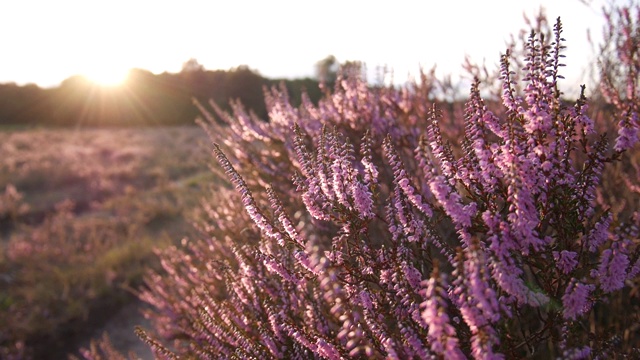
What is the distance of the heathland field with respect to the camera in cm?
638

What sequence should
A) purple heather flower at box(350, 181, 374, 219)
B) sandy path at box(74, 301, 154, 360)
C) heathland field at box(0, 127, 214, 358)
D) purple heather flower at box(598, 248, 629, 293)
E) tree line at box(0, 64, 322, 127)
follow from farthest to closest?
1. tree line at box(0, 64, 322, 127)
2. heathland field at box(0, 127, 214, 358)
3. sandy path at box(74, 301, 154, 360)
4. purple heather flower at box(350, 181, 374, 219)
5. purple heather flower at box(598, 248, 629, 293)

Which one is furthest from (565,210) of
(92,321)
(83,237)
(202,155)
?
(202,155)

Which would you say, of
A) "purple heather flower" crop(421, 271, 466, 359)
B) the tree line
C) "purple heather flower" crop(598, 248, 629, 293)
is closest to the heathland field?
"purple heather flower" crop(421, 271, 466, 359)

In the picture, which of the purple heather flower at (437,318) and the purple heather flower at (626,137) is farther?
the purple heather flower at (626,137)

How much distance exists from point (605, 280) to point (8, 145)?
79.8 ft

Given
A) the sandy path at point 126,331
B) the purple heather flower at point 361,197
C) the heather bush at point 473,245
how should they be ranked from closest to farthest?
the heather bush at point 473,245 → the purple heather flower at point 361,197 → the sandy path at point 126,331

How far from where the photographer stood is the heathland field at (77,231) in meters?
6.38

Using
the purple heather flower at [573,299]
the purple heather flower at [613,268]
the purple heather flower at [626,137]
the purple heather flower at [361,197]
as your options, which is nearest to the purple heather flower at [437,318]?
the purple heather flower at [573,299]

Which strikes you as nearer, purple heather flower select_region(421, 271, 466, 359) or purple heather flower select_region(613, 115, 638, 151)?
purple heather flower select_region(421, 271, 466, 359)

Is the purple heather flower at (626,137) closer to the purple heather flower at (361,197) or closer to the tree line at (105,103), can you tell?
the purple heather flower at (361,197)

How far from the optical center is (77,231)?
30.4ft

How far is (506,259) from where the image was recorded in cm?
170

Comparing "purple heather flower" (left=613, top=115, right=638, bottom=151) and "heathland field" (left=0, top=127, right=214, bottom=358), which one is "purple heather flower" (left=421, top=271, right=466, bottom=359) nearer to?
"purple heather flower" (left=613, top=115, right=638, bottom=151)

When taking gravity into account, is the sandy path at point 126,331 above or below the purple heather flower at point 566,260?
above
